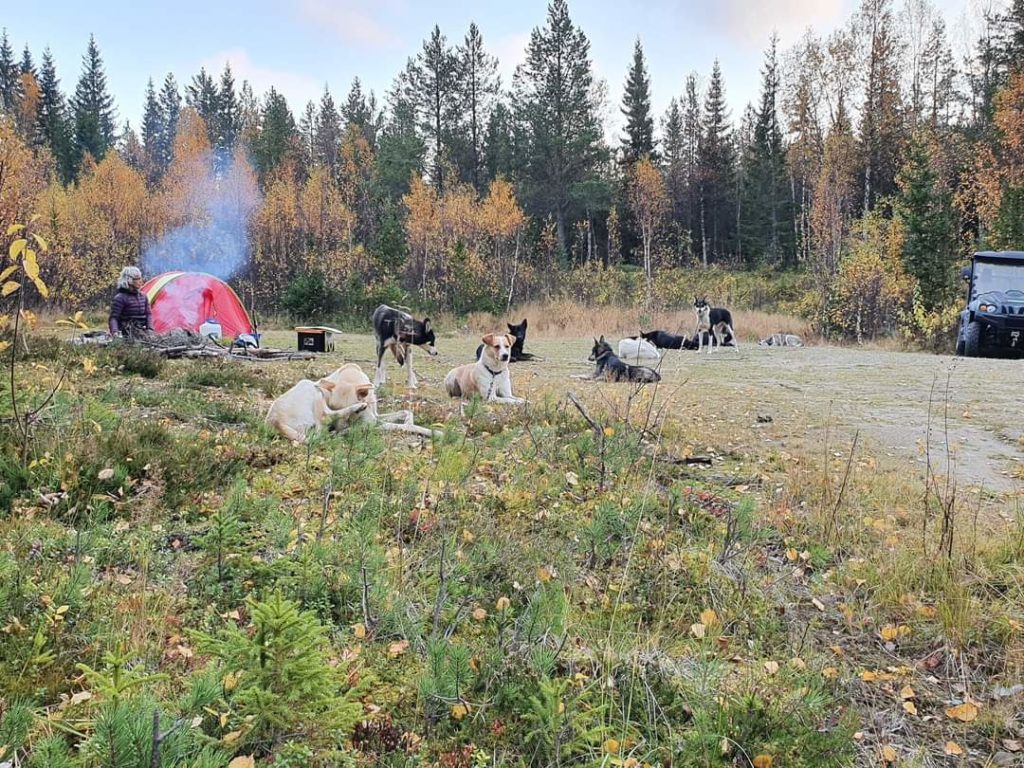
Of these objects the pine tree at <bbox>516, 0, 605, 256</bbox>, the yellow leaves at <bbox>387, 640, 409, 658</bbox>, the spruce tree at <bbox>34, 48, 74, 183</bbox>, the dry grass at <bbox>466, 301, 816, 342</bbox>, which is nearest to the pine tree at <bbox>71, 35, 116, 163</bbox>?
the spruce tree at <bbox>34, 48, 74, 183</bbox>

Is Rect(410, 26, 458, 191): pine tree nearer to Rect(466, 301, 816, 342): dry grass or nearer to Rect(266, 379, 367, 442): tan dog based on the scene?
Rect(466, 301, 816, 342): dry grass

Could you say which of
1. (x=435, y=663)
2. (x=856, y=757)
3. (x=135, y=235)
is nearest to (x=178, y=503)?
(x=435, y=663)

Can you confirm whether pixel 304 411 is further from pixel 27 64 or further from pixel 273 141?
pixel 27 64

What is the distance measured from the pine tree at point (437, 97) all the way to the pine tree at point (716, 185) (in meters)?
20.5

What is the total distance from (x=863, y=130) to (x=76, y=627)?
137 feet

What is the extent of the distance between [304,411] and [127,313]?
825 cm

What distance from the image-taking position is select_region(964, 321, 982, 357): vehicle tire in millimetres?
15094

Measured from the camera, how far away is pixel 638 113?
48.2 m

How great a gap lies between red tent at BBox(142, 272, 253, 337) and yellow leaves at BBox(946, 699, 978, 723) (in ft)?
51.1

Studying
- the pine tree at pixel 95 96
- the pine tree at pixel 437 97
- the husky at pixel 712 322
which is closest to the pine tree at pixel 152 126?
the pine tree at pixel 95 96

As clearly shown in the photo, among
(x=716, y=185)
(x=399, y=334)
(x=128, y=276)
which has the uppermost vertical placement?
(x=716, y=185)

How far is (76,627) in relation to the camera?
215 cm

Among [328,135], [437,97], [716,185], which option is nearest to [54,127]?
[328,135]

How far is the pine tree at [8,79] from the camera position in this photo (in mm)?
49781
